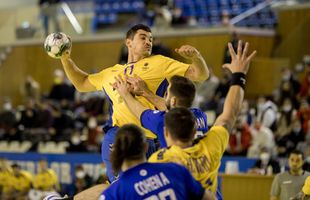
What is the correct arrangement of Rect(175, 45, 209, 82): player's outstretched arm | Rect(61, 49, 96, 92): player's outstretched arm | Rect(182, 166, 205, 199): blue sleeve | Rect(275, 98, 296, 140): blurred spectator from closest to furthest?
Rect(182, 166, 205, 199): blue sleeve → Rect(175, 45, 209, 82): player's outstretched arm → Rect(61, 49, 96, 92): player's outstretched arm → Rect(275, 98, 296, 140): blurred spectator

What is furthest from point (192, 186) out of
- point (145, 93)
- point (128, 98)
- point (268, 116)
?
point (268, 116)

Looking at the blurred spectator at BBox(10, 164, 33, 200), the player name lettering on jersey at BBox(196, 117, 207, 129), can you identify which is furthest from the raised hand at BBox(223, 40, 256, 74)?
the blurred spectator at BBox(10, 164, 33, 200)

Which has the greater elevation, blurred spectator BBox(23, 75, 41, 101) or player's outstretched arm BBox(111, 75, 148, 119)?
player's outstretched arm BBox(111, 75, 148, 119)

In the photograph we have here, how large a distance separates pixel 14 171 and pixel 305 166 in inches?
286

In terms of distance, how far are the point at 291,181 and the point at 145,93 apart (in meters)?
3.76

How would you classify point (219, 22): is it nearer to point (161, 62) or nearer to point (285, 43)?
point (285, 43)

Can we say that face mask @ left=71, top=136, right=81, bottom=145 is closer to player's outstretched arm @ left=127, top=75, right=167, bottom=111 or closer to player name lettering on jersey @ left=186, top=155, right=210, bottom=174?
player's outstretched arm @ left=127, top=75, right=167, bottom=111

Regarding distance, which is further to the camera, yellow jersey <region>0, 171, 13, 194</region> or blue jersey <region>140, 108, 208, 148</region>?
yellow jersey <region>0, 171, 13, 194</region>

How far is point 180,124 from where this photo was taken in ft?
16.6

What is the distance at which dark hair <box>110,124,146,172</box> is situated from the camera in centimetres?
481

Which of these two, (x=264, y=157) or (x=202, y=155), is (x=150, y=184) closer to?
(x=202, y=155)

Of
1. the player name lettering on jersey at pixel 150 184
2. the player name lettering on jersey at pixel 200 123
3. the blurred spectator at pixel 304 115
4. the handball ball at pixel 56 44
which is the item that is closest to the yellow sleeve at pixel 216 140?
the player name lettering on jersey at pixel 150 184

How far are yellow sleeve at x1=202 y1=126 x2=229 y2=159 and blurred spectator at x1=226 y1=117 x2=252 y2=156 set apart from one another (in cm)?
994

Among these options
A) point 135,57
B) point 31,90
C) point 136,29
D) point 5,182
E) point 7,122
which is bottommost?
point 5,182
